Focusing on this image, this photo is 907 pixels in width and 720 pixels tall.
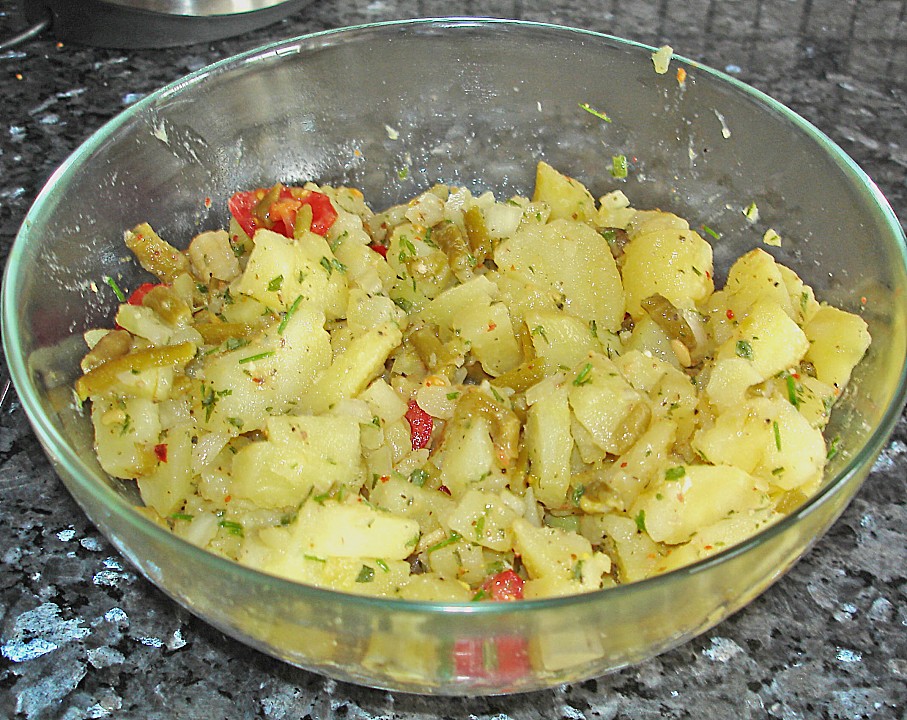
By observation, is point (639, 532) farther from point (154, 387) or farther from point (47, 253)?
point (47, 253)

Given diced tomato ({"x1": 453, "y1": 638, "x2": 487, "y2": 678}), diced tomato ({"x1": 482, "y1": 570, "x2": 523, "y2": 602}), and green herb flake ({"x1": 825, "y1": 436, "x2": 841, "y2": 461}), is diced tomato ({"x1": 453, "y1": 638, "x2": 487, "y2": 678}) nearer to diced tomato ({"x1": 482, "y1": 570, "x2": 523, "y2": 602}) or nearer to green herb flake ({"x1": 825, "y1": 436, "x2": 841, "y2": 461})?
diced tomato ({"x1": 482, "y1": 570, "x2": 523, "y2": 602})

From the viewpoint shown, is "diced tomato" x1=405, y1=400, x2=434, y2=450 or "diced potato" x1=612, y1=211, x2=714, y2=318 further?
"diced potato" x1=612, y1=211, x2=714, y2=318

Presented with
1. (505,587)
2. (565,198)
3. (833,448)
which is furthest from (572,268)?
(505,587)

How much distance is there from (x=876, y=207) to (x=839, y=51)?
141 centimetres

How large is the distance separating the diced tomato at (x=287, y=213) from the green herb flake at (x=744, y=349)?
29.6 inches

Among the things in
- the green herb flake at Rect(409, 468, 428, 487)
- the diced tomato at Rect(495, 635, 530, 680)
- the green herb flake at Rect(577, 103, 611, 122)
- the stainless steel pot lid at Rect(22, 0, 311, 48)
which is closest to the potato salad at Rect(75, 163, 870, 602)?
the green herb flake at Rect(409, 468, 428, 487)

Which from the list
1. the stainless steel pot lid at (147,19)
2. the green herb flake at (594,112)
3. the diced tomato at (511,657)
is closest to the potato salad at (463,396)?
the diced tomato at (511,657)

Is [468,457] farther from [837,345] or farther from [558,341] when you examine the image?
[837,345]

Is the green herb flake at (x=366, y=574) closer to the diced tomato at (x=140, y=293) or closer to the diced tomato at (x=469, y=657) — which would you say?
the diced tomato at (x=469, y=657)

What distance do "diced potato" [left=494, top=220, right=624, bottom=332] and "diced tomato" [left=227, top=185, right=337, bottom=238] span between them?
1.08 feet

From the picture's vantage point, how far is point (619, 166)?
208 cm

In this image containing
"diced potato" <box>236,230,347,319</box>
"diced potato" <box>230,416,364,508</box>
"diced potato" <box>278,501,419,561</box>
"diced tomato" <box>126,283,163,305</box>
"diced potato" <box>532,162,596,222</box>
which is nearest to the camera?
"diced potato" <box>278,501,419,561</box>

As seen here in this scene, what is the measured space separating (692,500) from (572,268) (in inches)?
20.5

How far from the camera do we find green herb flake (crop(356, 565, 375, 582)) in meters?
1.33
